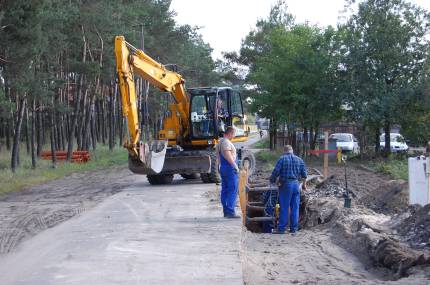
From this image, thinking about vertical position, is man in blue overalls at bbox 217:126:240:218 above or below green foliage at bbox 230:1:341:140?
below

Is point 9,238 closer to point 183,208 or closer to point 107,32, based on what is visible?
point 183,208

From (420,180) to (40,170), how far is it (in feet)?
77.1

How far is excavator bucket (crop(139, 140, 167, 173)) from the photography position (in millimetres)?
21000

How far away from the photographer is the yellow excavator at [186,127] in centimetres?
2208

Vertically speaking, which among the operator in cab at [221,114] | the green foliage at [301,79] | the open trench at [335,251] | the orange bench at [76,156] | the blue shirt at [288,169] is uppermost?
the green foliage at [301,79]

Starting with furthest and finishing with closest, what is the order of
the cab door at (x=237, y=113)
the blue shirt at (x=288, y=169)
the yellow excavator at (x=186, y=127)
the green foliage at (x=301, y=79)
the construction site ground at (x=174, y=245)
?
the green foliage at (x=301, y=79) < the cab door at (x=237, y=113) < the yellow excavator at (x=186, y=127) < the blue shirt at (x=288, y=169) < the construction site ground at (x=174, y=245)

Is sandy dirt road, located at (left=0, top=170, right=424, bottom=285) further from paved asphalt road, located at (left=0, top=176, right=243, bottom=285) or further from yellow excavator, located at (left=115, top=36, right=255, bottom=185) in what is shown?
yellow excavator, located at (left=115, top=36, right=255, bottom=185)

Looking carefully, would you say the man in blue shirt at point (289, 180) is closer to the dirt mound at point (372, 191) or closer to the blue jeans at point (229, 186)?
the blue jeans at point (229, 186)

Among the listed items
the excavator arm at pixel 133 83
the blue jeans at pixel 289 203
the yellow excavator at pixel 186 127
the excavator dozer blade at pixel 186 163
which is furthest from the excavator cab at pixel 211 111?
the blue jeans at pixel 289 203

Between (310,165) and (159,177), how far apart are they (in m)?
12.2

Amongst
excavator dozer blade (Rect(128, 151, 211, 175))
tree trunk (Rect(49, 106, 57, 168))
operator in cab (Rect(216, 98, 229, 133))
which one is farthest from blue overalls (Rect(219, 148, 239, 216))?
tree trunk (Rect(49, 106, 57, 168))

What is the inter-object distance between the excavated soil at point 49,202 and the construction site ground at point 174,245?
48 mm

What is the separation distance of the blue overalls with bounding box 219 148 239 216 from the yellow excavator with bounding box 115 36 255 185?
715cm

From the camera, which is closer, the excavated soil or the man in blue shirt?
the excavated soil
